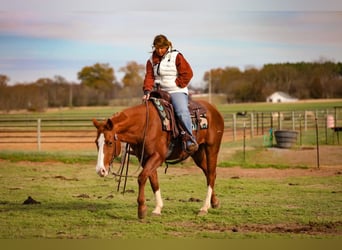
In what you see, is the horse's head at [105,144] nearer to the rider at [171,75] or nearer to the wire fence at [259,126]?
the rider at [171,75]

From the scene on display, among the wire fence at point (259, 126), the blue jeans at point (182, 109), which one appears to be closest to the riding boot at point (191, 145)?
the blue jeans at point (182, 109)

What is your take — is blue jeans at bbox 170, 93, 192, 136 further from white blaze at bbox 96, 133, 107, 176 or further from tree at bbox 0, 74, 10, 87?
tree at bbox 0, 74, 10, 87

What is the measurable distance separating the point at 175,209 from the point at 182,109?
115cm

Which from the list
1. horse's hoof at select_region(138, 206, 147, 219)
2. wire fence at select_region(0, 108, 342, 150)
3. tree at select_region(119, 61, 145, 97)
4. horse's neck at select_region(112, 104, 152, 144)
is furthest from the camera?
wire fence at select_region(0, 108, 342, 150)

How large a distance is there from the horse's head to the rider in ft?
2.32

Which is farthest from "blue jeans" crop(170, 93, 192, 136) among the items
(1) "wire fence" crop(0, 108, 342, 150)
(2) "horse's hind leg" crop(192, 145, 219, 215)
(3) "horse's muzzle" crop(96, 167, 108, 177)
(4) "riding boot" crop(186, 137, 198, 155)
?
(1) "wire fence" crop(0, 108, 342, 150)

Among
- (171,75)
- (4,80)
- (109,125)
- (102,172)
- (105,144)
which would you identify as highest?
(4,80)

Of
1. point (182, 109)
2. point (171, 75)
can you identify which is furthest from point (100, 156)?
point (171, 75)

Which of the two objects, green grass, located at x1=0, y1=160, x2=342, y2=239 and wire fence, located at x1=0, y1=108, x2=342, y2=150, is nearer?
green grass, located at x1=0, y1=160, x2=342, y2=239

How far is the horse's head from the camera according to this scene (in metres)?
5.18

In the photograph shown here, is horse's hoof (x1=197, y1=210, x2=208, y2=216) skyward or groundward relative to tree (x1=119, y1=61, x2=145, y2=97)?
groundward

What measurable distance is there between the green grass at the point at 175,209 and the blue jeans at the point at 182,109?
3.09 feet

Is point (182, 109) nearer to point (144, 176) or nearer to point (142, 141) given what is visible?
point (142, 141)

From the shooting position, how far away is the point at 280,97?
8.97m
